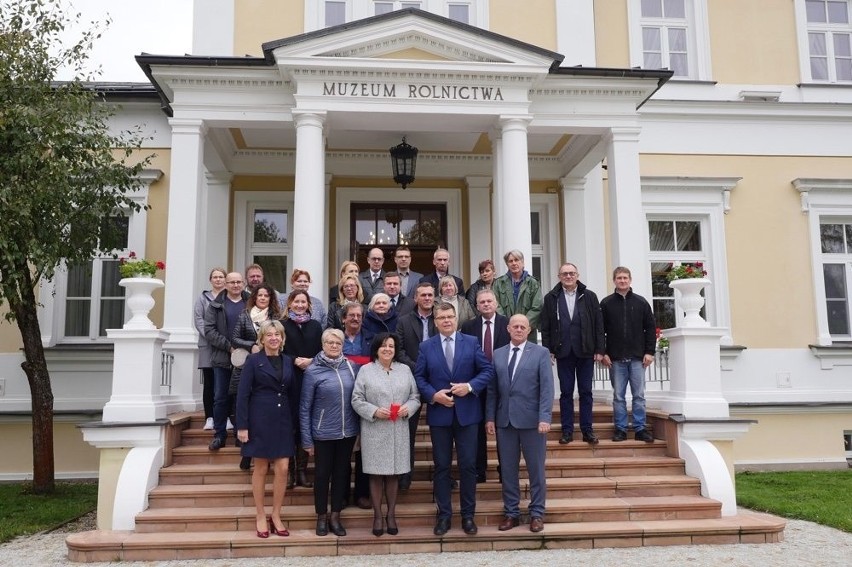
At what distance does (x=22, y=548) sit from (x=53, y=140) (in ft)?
14.1

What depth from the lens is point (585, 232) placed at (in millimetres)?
10750

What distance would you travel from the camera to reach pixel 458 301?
21.6ft

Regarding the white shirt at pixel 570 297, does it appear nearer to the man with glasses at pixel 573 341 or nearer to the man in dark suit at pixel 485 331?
the man with glasses at pixel 573 341

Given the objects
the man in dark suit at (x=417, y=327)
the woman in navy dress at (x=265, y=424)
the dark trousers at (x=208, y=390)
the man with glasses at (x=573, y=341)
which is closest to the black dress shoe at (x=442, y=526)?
the man in dark suit at (x=417, y=327)

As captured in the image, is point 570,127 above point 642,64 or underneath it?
underneath

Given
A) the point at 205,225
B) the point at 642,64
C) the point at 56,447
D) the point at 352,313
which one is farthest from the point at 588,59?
the point at 56,447

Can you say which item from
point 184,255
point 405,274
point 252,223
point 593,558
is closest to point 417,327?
point 405,274

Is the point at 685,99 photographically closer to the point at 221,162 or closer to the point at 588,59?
the point at 588,59

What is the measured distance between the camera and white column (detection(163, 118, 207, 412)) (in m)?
7.75

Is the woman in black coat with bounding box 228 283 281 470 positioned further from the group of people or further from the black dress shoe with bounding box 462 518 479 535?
the black dress shoe with bounding box 462 518 479 535

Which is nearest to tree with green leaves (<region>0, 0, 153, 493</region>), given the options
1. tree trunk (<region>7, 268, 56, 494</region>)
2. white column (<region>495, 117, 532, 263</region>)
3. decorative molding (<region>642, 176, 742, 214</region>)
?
tree trunk (<region>7, 268, 56, 494</region>)

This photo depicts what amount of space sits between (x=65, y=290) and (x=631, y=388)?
8.05 meters

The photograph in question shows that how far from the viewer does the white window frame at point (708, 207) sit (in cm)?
1095

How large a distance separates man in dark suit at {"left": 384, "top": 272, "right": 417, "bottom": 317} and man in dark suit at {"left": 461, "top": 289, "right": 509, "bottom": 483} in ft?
1.81
